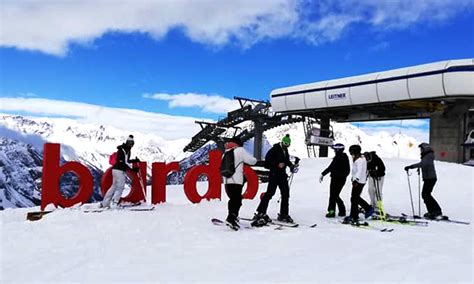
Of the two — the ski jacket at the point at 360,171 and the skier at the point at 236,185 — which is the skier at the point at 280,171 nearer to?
the skier at the point at 236,185

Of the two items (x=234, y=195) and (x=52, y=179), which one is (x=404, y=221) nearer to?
(x=234, y=195)

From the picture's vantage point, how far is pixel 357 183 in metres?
9.98

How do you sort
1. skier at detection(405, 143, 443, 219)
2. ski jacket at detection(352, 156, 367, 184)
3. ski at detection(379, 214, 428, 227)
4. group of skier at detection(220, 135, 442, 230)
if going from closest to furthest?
group of skier at detection(220, 135, 442, 230), ski at detection(379, 214, 428, 227), ski jacket at detection(352, 156, 367, 184), skier at detection(405, 143, 443, 219)

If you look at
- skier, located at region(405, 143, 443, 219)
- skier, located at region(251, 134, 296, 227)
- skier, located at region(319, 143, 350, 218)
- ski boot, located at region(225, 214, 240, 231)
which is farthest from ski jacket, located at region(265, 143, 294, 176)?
skier, located at region(405, 143, 443, 219)

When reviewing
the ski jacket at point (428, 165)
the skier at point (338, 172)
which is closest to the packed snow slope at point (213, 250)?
the skier at point (338, 172)

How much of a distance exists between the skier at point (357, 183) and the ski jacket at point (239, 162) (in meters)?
2.55

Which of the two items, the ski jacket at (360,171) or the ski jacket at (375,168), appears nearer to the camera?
the ski jacket at (360,171)

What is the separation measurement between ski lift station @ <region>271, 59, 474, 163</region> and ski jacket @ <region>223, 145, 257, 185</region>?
1781 cm

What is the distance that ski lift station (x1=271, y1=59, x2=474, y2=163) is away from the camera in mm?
22906

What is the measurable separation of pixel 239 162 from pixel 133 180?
465 centimetres

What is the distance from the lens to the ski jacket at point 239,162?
859cm

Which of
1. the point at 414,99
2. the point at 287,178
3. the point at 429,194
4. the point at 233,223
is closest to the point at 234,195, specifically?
the point at 233,223

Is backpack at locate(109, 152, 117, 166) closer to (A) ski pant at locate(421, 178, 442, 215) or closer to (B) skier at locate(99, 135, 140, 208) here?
(B) skier at locate(99, 135, 140, 208)

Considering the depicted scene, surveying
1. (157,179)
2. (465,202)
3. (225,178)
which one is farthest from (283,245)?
(465,202)
